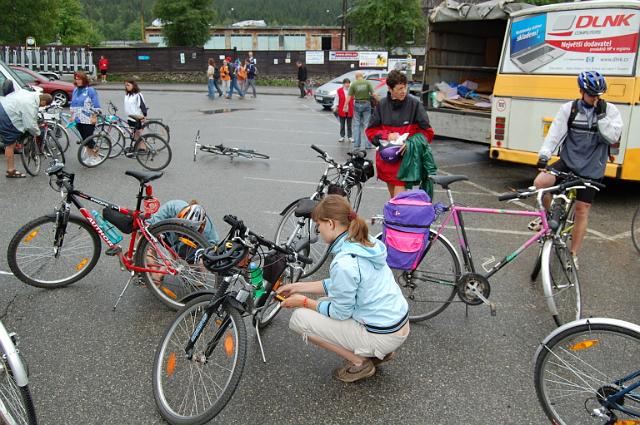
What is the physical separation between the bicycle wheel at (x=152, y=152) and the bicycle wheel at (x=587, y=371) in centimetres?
837

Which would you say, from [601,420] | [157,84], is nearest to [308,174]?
[601,420]

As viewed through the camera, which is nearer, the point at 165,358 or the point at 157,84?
the point at 165,358

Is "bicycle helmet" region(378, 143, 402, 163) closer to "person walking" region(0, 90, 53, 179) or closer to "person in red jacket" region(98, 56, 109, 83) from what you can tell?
"person walking" region(0, 90, 53, 179)

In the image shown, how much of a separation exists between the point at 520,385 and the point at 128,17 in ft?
577

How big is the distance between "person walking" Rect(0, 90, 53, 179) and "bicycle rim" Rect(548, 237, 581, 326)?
8.04 meters

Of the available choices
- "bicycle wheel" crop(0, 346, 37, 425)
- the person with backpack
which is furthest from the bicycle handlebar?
the person with backpack

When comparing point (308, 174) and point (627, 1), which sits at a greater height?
point (627, 1)

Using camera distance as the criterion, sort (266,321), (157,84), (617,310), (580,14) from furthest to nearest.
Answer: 1. (157,84)
2. (580,14)
3. (617,310)
4. (266,321)

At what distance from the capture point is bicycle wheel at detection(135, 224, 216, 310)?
170 inches

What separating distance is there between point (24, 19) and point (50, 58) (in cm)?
707

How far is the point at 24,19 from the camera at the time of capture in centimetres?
3656

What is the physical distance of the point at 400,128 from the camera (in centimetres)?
583

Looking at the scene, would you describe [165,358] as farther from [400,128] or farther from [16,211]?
[16,211]

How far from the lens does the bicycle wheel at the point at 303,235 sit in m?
5.23
